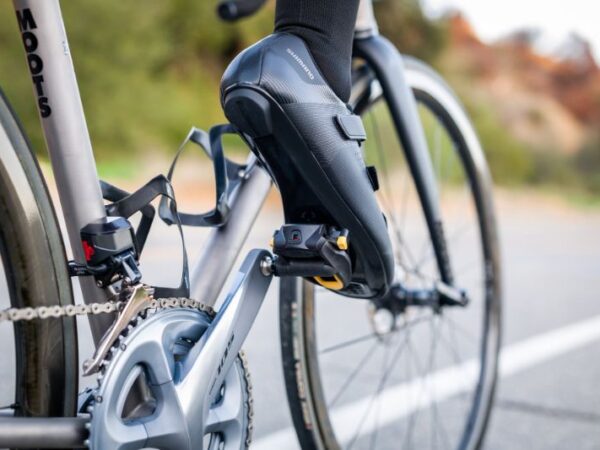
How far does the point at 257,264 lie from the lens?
142 cm

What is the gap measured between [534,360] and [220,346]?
2604mm

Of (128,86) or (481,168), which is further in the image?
(128,86)

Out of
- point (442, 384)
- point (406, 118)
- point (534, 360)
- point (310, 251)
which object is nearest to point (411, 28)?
point (534, 360)

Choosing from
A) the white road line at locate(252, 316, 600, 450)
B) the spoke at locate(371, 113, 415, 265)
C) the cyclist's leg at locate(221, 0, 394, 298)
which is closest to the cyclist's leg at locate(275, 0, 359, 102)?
the cyclist's leg at locate(221, 0, 394, 298)

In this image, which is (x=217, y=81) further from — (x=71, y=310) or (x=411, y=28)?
(x=71, y=310)

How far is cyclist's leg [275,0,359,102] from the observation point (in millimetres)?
1373

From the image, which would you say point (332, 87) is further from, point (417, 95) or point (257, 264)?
point (417, 95)

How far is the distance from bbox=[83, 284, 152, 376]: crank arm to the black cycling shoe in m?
0.30

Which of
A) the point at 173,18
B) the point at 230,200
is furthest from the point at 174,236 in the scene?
the point at 173,18

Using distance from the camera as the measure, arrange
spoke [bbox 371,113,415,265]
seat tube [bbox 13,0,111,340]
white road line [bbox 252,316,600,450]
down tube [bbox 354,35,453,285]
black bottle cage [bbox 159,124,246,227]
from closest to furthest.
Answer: seat tube [bbox 13,0,111,340], black bottle cage [bbox 159,124,246,227], down tube [bbox 354,35,453,285], spoke [bbox 371,113,415,265], white road line [bbox 252,316,600,450]

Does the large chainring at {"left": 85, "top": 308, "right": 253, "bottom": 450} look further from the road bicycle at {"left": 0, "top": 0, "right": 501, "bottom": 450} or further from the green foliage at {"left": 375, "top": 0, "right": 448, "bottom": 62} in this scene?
the green foliage at {"left": 375, "top": 0, "right": 448, "bottom": 62}

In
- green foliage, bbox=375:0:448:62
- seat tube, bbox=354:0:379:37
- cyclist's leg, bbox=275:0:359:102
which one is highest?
green foliage, bbox=375:0:448:62

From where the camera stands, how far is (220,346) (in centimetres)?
131

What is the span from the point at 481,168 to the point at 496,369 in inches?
21.8
